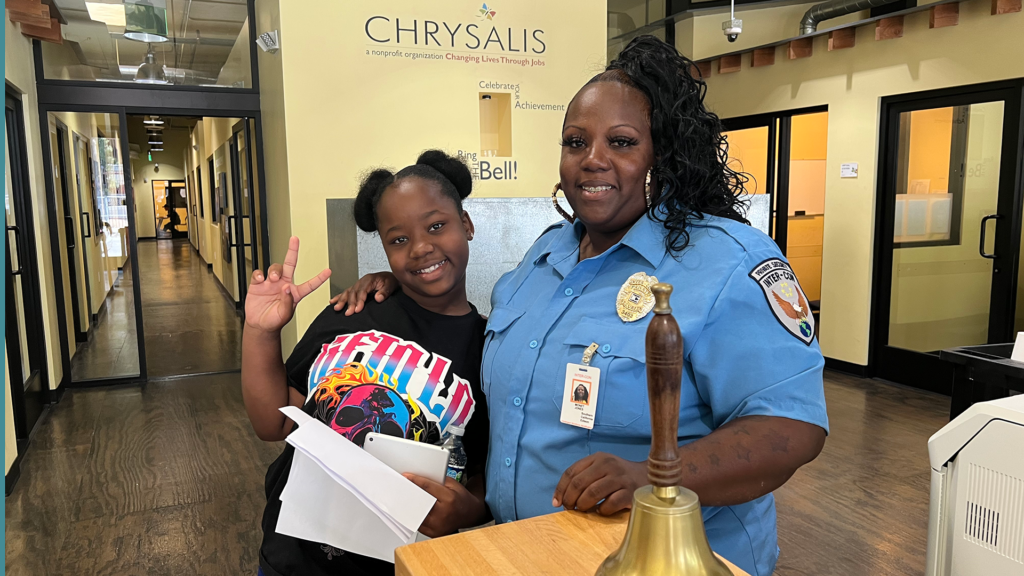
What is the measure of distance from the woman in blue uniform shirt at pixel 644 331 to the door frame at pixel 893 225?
4.30m

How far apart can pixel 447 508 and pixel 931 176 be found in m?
5.09

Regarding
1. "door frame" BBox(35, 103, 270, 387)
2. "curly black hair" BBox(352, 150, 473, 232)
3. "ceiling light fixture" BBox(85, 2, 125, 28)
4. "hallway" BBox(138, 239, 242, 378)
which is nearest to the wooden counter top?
"curly black hair" BBox(352, 150, 473, 232)

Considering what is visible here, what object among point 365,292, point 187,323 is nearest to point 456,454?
point 365,292

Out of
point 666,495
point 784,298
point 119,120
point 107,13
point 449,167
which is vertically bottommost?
point 666,495

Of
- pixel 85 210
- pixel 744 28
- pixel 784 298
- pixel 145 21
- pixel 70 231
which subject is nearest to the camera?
pixel 784 298

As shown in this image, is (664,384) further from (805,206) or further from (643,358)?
(805,206)

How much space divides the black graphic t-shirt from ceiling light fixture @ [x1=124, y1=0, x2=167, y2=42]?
5450 millimetres

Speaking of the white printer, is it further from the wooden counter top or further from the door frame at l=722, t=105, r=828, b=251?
the door frame at l=722, t=105, r=828, b=251

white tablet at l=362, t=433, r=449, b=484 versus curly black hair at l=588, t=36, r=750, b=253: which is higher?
curly black hair at l=588, t=36, r=750, b=253

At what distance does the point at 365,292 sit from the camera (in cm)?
144

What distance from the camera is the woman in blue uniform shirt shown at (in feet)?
2.99

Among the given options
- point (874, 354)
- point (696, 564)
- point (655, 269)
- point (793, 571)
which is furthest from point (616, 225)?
point (874, 354)

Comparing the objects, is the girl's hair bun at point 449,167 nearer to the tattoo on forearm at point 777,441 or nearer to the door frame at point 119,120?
the tattoo on forearm at point 777,441

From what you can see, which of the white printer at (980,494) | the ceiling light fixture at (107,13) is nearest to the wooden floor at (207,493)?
the white printer at (980,494)
